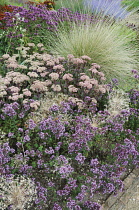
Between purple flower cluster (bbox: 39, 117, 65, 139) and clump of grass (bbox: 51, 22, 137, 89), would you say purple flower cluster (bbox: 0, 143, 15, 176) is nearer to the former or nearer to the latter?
purple flower cluster (bbox: 39, 117, 65, 139)

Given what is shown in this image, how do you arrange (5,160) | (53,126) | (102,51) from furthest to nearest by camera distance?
(102,51) < (53,126) < (5,160)

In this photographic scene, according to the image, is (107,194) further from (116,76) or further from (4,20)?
(4,20)

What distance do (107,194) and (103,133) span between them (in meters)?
0.76

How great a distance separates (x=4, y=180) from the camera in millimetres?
2672

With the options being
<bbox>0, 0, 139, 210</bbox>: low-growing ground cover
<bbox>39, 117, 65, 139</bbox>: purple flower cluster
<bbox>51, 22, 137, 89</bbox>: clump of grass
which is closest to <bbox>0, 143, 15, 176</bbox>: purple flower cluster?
<bbox>0, 0, 139, 210</bbox>: low-growing ground cover

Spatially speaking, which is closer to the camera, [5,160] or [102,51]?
[5,160]

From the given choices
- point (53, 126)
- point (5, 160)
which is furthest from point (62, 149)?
point (5, 160)

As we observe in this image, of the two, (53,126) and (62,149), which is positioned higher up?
(53,126)

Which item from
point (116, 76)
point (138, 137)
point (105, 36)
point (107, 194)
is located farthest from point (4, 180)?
point (105, 36)

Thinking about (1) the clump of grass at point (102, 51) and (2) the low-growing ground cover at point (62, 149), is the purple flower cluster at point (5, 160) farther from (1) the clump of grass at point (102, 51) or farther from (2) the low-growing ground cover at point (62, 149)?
(1) the clump of grass at point (102, 51)

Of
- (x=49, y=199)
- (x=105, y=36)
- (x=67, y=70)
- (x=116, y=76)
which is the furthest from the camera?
(x=105, y=36)

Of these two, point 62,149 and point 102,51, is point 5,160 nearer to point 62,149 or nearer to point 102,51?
point 62,149

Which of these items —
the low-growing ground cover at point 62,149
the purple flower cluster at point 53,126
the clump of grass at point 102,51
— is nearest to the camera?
the low-growing ground cover at point 62,149

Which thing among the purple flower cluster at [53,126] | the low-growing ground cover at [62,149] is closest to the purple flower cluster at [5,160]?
the low-growing ground cover at [62,149]
